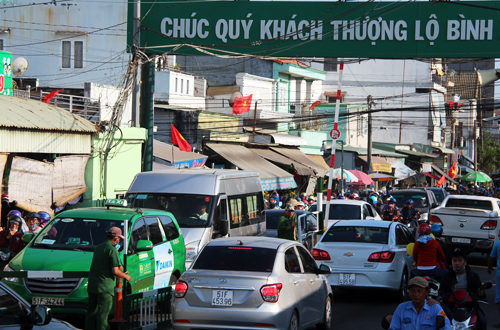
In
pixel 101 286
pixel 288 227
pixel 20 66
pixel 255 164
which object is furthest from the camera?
pixel 255 164

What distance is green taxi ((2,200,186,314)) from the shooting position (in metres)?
9.03

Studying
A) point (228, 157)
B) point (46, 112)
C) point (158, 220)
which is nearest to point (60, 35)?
point (228, 157)

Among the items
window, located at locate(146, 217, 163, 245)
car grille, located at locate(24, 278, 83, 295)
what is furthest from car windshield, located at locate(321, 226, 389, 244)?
car grille, located at locate(24, 278, 83, 295)

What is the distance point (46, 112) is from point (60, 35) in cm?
1814

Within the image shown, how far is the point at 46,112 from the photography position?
17.7 metres

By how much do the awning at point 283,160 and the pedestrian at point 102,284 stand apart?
77.8ft

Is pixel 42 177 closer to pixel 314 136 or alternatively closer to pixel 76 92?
pixel 76 92

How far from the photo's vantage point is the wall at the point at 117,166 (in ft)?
60.9

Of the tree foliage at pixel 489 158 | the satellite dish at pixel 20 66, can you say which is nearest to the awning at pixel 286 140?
the satellite dish at pixel 20 66

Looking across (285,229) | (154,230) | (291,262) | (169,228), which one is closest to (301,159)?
(285,229)

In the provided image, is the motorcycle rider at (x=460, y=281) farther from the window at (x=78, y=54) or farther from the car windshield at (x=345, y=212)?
the window at (x=78, y=54)

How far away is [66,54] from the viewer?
3441cm

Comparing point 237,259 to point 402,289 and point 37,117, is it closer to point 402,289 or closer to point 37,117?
point 402,289

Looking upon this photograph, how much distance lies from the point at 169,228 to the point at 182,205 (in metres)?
2.03
